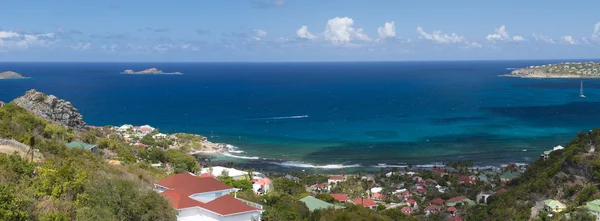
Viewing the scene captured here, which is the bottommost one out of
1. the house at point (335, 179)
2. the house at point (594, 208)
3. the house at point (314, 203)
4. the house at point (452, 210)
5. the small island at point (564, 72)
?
the house at point (335, 179)

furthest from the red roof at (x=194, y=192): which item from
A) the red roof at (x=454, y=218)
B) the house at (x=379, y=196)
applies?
the house at (x=379, y=196)

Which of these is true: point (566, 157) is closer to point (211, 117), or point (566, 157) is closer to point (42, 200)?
point (42, 200)

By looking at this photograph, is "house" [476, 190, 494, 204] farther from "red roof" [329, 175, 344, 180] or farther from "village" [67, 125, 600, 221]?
"red roof" [329, 175, 344, 180]

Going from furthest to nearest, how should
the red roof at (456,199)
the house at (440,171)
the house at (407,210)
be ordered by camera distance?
the house at (440,171) < the red roof at (456,199) < the house at (407,210)

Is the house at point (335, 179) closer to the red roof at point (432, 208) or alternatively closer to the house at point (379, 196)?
the house at point (379, 196)

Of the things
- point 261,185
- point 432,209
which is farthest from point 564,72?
point 261,185

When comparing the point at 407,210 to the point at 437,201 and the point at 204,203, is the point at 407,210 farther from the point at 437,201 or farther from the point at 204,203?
the point at 204,203
